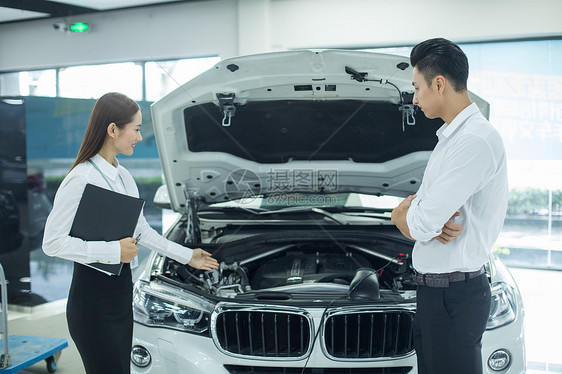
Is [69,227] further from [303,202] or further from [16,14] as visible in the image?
[16,14]

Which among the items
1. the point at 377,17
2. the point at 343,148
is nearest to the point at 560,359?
the point at 343,148

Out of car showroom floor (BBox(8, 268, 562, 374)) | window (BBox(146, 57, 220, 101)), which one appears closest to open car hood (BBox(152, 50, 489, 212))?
car showroom floor (BBox(8, 268, 562, 374))

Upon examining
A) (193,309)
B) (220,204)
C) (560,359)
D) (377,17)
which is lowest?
(560,359)

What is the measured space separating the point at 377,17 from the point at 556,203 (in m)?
3.23

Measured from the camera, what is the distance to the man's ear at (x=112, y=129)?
1670 millimetres

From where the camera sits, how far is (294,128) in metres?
2.79

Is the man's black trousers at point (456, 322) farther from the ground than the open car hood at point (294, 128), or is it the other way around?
the open car hood at point (294, 128)

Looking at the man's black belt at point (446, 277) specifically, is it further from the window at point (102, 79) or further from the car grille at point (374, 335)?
the window at point (102, 79)

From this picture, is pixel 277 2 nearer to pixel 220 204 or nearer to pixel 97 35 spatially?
pixel 97 35

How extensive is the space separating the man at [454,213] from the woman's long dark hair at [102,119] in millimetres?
942

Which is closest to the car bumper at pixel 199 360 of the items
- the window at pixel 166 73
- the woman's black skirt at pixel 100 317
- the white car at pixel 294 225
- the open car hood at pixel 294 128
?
the white car at pixel 294 225

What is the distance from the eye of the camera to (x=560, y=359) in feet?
11.0

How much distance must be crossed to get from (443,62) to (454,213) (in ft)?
1.41

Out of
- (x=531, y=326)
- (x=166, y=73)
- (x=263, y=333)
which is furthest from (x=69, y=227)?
(x=166, y=73)
